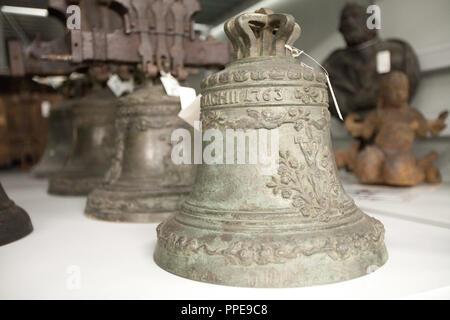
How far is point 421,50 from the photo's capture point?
8.38 ft

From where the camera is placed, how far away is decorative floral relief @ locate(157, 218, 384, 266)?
2.96ft

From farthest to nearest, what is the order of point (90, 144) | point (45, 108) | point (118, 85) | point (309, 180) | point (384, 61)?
point (45, 108)
point (384, 61)
point (90, 144)
point (118, 85)
point (309, 180)

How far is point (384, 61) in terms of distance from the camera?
2.54m

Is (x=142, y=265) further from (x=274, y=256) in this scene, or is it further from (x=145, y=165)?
(x=145, y=165)

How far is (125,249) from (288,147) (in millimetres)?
513

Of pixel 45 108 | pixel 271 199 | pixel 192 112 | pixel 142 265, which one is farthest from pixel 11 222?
pixel 45 108

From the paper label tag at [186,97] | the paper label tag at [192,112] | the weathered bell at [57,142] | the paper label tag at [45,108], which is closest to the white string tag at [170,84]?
the paper label tag at [186,97]

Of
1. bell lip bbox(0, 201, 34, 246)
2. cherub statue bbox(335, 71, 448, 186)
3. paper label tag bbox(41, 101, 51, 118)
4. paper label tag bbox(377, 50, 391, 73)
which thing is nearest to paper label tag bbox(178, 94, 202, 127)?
bell lip bbox(0, 201, 34, 246)

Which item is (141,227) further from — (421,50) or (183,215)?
(421,50)

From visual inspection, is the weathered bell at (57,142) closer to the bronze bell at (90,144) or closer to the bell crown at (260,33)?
the bronze bell at (90,144)

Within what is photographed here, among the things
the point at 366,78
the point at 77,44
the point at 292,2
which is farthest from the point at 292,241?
the point at 366,78

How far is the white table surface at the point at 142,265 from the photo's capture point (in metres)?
0.87

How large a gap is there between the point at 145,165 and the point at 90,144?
30.5 inches

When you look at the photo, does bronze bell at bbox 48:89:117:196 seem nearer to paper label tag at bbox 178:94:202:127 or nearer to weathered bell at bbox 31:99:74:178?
weathered bell at bbox 31:99:74:178
